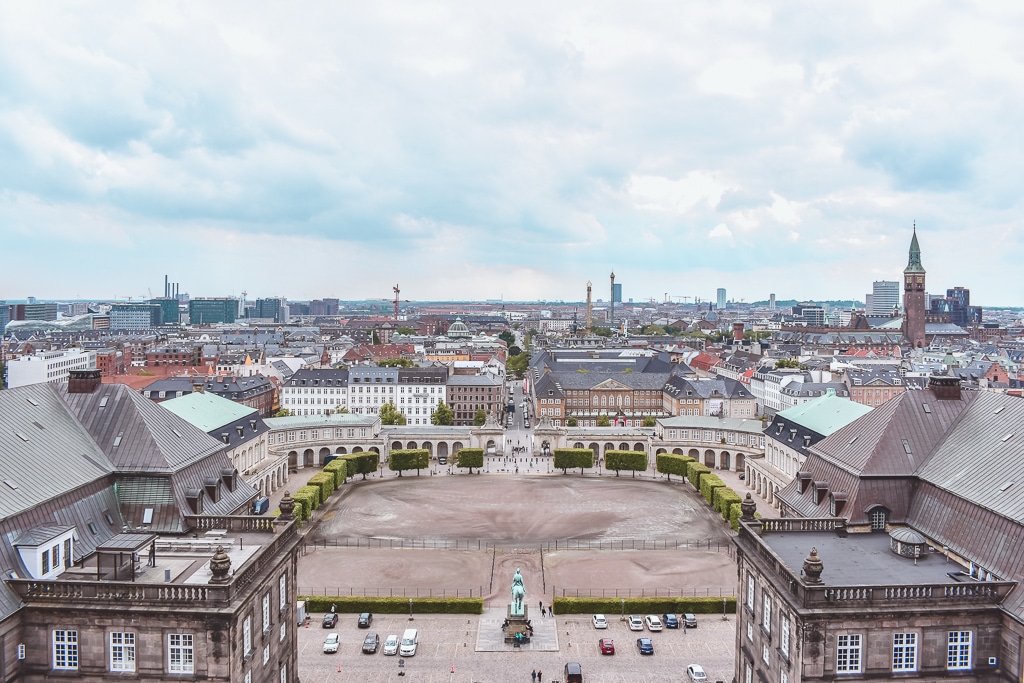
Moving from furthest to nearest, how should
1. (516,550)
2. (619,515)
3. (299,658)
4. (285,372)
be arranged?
1. (285,372)
2. (619,515)
3. (516,550)
4. (299,658)

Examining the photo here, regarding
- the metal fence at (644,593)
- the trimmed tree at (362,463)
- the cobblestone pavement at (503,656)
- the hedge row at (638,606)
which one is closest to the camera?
the cobblestone pavement at (503,656)

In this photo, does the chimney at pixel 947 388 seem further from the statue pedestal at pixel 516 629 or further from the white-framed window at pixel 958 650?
the statue pedestal at pixel 516 629

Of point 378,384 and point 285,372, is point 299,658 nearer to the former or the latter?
point 378,384

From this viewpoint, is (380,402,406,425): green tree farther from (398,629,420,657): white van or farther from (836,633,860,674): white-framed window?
(836,633,860,674): white-framed window

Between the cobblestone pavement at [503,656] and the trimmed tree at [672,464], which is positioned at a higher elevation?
the trimmed tree at [672,464]

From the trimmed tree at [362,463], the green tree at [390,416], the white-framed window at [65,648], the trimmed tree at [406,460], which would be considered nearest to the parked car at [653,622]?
the white-framed window at [65,648]

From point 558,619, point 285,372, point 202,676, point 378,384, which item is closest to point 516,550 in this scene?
point 558,619

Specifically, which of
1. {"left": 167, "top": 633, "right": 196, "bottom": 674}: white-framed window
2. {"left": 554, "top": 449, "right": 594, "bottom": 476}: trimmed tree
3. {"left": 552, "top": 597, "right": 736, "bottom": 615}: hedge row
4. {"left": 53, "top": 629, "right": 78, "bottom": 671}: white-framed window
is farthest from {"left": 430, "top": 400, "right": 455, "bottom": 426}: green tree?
{"left": 167, "top": 633, "right": 196, "bottom": 674}: white-framed window
